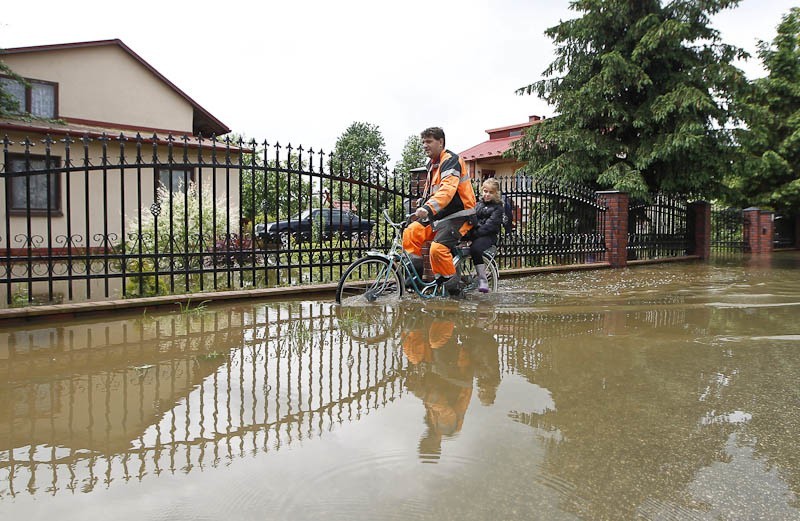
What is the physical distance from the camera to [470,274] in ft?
26.3

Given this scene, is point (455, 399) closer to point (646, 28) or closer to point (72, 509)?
point (72, 509)

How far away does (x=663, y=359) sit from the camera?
15.1ft

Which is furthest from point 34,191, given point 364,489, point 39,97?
point 364,489

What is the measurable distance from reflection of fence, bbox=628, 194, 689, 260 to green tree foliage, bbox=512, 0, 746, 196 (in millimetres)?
535

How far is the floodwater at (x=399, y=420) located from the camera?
93.0 inches

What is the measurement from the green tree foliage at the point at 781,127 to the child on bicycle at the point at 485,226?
19.3 metres

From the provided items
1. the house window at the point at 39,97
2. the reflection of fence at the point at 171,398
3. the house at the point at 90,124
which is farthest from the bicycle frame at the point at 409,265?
the house window at the point at 39,97

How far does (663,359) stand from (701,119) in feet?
45.1

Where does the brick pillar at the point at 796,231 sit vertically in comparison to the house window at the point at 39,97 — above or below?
below

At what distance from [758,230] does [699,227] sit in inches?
256

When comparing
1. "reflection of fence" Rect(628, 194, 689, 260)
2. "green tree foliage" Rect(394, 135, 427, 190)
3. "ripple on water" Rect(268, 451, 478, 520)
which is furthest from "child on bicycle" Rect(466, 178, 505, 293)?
"green tree foliage" Rect(394, 135, 427, 190)

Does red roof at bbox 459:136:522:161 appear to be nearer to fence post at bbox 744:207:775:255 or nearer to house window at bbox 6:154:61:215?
fence post at bbox 744:207:775:255

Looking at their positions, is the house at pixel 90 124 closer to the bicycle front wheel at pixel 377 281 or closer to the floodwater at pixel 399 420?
the bicycle front wheel at pixel 377 281

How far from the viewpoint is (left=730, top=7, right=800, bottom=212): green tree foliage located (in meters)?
23.0
